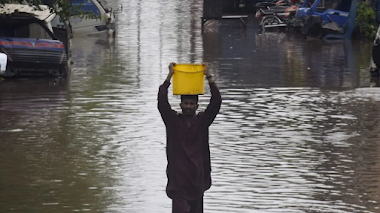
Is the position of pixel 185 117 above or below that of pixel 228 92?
above

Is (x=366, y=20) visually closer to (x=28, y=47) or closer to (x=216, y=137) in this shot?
(x=28, y=47)

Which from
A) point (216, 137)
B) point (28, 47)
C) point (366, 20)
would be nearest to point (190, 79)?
point (216, 137)

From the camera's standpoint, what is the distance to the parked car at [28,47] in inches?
781

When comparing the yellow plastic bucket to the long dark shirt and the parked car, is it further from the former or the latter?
the parked car

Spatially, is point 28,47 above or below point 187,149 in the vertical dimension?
below

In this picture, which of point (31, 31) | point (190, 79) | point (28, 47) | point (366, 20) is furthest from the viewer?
point (366, 20)

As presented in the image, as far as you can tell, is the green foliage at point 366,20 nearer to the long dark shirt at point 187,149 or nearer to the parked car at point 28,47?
the parked car at point 28,47

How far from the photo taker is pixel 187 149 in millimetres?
6840

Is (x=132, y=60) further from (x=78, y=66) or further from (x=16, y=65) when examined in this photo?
(x=16, y=65)

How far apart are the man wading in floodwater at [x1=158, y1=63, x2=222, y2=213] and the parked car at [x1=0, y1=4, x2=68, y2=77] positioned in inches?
514

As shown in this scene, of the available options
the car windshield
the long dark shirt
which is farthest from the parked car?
the long dark shirt

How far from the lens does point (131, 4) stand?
47219 mm

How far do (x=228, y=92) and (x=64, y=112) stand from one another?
153 inches

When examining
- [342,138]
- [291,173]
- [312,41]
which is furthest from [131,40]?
[291,173]
